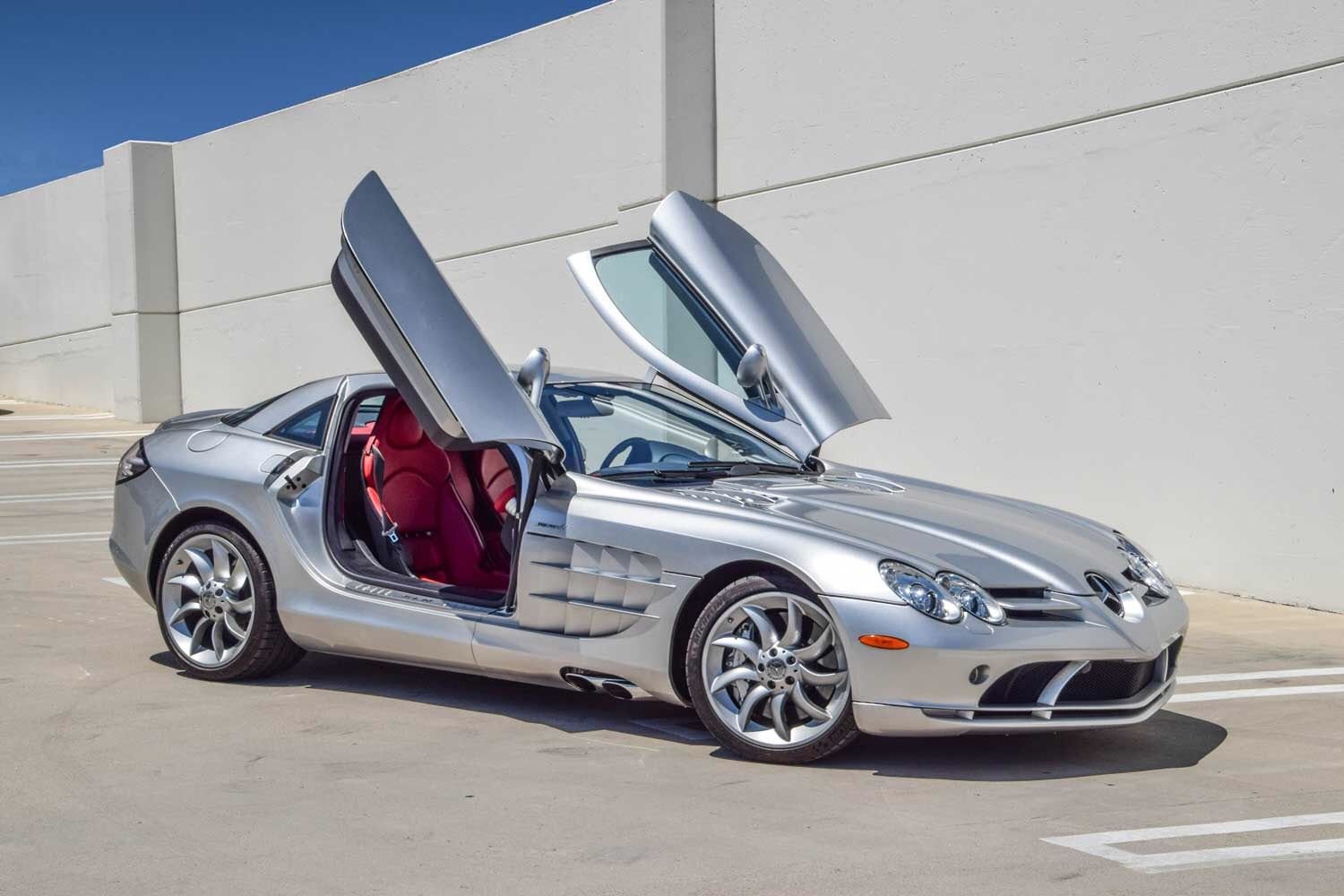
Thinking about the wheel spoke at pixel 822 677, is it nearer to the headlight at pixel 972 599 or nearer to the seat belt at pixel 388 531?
the headlight at pixel 972 599

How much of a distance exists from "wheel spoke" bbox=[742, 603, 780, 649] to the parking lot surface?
0.42 meters

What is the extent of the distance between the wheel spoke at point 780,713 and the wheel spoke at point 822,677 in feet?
0.36

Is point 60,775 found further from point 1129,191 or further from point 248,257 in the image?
point 248,257

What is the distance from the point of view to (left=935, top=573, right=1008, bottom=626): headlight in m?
4.73

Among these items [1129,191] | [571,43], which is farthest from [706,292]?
[571,43]

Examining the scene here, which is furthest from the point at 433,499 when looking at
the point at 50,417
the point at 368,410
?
the point at 50,417

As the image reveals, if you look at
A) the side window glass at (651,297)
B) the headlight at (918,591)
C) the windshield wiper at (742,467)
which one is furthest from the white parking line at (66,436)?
the headlight at (918,591)

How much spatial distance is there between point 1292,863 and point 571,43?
41.2 feet

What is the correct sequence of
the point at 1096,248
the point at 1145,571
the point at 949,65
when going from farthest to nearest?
the point at 949,65
the point at 1096,248
the point at 1145,571

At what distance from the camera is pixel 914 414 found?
11219 millimetres

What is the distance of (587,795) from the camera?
4.66 metres

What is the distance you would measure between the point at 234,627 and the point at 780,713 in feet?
8.49

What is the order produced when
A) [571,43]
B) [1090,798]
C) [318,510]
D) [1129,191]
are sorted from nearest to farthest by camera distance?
[1090,798]
[318,510]
[1129,191]
[571,43]

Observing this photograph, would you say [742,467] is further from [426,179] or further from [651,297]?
[426,179]
